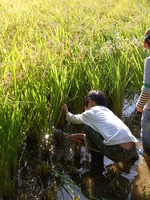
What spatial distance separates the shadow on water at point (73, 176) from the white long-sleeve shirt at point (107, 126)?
9.3 inches

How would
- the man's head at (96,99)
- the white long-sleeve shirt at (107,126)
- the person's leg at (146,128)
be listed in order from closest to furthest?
1. the white long-sleeve shirt at (107,126)
2. the person's leg at (146,128)
3. the man's head at (96,99)

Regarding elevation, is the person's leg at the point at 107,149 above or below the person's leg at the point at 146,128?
below

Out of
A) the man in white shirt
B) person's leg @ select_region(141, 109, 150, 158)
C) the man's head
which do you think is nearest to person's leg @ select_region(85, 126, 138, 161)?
the man in white shirt

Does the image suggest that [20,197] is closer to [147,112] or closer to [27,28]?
[147,112]

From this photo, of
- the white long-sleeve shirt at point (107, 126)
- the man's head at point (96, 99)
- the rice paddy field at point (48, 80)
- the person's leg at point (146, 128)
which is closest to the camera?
the rice paddy field at point (48, 80)

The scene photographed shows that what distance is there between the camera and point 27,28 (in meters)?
4.27

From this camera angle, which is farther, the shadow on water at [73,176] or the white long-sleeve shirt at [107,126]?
the white long-sleeve shirt at [107,126]

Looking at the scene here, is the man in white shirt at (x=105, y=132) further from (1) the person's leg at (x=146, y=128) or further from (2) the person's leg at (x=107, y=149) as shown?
(1) the person's leg at (x=146, y=128)

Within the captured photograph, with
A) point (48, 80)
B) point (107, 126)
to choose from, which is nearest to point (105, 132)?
point (107, 126)

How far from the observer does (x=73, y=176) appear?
2.38m

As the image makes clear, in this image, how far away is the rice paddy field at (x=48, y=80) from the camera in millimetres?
2143

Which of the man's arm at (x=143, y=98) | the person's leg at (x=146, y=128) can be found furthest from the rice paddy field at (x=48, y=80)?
the man's arm at (x=143, y=98)

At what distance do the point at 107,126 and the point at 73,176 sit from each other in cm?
47

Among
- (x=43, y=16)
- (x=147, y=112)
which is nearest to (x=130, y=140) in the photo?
(x=147, y=112)
